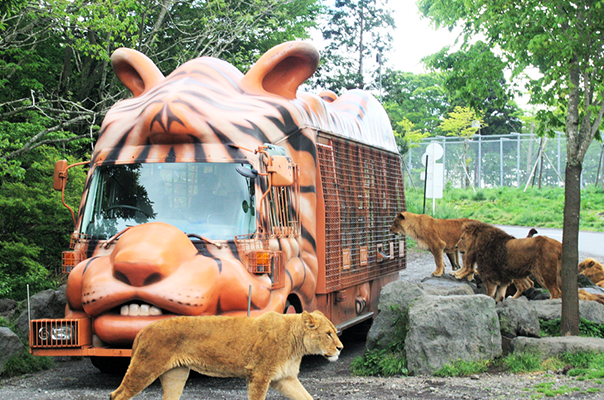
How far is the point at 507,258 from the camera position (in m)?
10.3

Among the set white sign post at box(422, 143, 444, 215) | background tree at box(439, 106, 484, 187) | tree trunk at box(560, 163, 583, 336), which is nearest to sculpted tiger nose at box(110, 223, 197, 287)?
tree trunk at box(560, 163, 583, 336)

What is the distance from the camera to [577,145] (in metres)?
8.18

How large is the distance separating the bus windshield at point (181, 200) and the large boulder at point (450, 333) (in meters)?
2.22

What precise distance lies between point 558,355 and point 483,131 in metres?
44.5

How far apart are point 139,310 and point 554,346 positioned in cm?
449

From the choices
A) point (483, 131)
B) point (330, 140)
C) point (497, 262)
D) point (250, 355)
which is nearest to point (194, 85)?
point (330, 140)

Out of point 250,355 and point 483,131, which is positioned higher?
point 483,131

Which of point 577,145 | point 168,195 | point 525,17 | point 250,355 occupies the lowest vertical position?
point 250,355

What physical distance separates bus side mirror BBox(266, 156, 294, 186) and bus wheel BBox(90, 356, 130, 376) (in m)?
2.77

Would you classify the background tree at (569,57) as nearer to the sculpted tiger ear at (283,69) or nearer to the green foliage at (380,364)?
the green foliage at (380,364)

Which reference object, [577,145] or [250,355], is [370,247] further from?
[250,355]

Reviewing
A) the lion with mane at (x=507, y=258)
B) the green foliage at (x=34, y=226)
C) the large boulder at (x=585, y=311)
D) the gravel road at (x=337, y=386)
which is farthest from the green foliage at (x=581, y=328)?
the green foliage at (x=34, y=226)

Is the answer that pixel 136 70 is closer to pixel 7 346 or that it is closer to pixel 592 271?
pixel 7 346

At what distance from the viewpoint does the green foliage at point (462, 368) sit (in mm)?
6730
